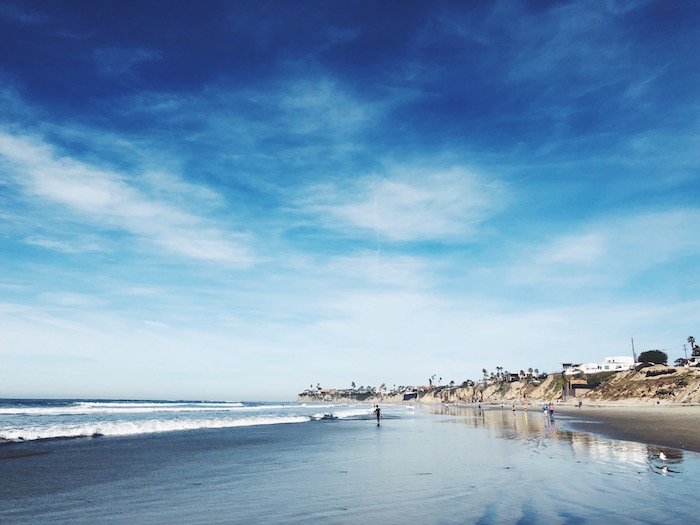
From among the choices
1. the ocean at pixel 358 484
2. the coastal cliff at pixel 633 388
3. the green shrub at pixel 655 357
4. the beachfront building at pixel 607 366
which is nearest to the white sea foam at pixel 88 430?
the ocean at pixel 358 484

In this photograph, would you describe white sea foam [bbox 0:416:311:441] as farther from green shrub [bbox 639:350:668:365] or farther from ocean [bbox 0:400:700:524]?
green shrub [bbox 639:350:668:365]

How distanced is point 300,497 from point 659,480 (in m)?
11.2

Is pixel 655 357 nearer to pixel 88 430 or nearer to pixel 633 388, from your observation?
pixel 633 388

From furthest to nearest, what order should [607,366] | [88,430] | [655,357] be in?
1. [607,366]
2. [655,357]
3. [88,430]

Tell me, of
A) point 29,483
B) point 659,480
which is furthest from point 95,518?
point 659,480

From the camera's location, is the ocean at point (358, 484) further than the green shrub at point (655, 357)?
No

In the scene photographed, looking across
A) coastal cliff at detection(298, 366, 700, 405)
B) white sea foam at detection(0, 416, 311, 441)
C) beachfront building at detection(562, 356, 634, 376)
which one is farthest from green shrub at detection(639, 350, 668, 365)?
white sea foam at detection(0, 416, 311, 441)

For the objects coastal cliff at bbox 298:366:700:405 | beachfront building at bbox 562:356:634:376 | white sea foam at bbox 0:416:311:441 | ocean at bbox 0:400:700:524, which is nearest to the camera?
ocean at bbox 0:400:700:524

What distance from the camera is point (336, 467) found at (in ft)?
65.3

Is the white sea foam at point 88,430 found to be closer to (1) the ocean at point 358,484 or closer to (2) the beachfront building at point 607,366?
(1) the ocean at point 358,484

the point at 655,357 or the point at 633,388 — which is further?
the point at 655,357

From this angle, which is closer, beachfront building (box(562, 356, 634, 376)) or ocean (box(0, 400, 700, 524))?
ocean (box(0, 400, 700, 524))

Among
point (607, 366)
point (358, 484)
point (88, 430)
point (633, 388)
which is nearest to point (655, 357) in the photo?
point (607, 366)

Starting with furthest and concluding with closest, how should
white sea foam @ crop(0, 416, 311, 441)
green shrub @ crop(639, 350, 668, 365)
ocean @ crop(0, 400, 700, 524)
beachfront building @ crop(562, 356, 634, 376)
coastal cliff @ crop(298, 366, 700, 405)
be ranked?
beachfront building @ crop(562, 356, 634, 376) → green shrub @ crop(639, 350, 668, 365) → coastal cliff @ crop(298, 366, 700, 405) → white sea foam @ crop(0, 416, 311, 441) → ocean @ crop(0, 400, 700, 524)
